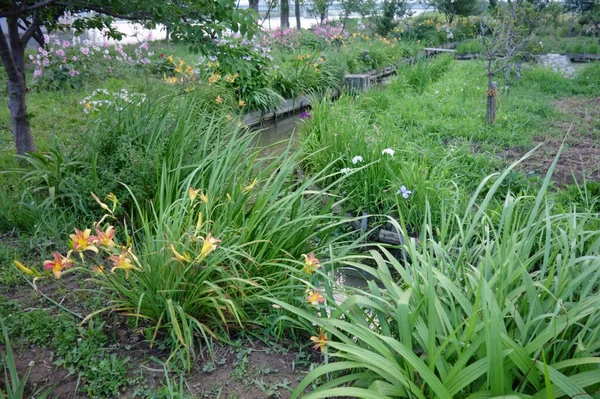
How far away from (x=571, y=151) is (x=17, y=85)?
472 centimetres

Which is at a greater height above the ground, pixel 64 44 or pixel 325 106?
pixel 64 44

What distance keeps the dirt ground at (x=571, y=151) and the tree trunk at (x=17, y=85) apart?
377cm

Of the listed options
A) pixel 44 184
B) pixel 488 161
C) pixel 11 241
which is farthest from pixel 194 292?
pixel 488 161

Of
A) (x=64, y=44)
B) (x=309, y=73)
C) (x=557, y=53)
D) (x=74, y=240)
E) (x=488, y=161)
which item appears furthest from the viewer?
(x=557, y=53)

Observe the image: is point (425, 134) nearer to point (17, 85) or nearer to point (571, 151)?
point (571, 151)

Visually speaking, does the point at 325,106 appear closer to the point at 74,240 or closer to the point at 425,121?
Result: the point at 425,121

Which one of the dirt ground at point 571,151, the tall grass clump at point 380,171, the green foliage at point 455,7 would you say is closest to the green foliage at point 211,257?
the tall grass clump at point 380,171

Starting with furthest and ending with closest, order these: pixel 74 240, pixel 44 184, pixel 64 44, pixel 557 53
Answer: pixel 557 53 < pixel 64 44 < pixel 44 184 < pixel 74 240

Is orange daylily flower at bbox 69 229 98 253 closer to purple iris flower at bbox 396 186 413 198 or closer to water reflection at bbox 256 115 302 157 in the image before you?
purple iris flower at bbox 396 186 413 198

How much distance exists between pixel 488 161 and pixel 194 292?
3230mm

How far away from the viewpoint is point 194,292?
212 centimetres

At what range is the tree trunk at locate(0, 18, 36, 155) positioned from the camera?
3.38m

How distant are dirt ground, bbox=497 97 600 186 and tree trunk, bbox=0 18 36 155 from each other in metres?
3.77

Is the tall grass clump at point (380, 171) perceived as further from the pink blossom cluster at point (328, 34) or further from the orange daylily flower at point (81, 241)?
the pink blossom cluster at point (328, 34)
